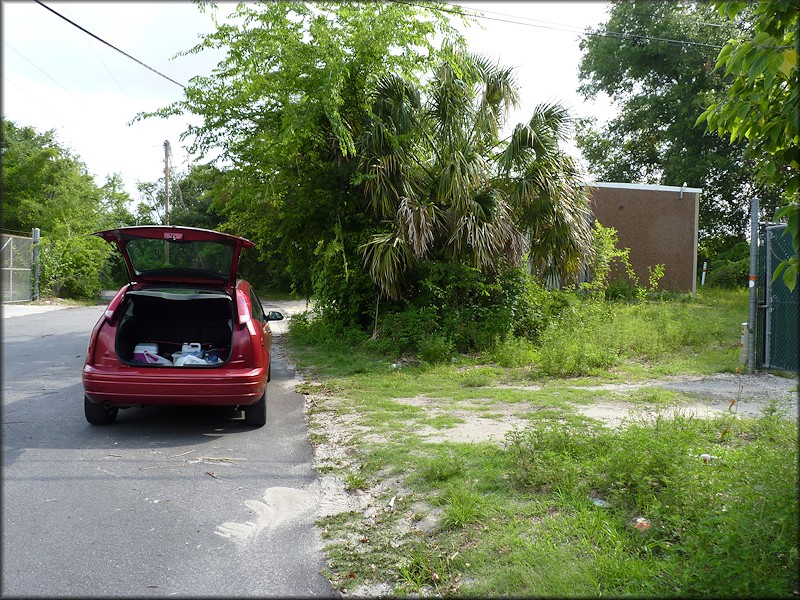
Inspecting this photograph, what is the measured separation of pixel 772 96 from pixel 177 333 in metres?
6.87

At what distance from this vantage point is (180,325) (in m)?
7.91

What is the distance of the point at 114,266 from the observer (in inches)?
1251

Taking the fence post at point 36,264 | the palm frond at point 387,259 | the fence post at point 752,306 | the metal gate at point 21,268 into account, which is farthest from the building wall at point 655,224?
the fence post at point 36,264

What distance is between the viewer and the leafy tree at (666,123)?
28.4 m

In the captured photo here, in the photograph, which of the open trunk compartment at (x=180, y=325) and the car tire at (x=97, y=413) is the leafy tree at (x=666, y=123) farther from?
the car tire at (x=97, y=413)

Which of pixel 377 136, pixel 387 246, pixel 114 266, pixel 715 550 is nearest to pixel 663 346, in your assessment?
pixel 387 246

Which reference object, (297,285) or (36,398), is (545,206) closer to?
(297,285)

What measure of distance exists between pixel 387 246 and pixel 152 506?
7230 mm

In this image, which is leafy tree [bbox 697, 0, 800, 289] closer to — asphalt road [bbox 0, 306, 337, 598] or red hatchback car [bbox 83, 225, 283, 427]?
asphalt road [bbox 0, 306, 337, 598]

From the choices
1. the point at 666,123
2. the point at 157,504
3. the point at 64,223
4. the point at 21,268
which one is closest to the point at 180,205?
the point at 64,223

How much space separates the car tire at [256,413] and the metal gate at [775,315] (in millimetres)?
7504

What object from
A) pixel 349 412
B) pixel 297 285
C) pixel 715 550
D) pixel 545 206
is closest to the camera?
pixel 715 550

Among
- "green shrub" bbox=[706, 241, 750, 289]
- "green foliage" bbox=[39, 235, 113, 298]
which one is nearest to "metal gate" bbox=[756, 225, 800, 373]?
"green shrub" bbox=[706, 241, 750, 289]

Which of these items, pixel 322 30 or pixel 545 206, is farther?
pixel 545 206
